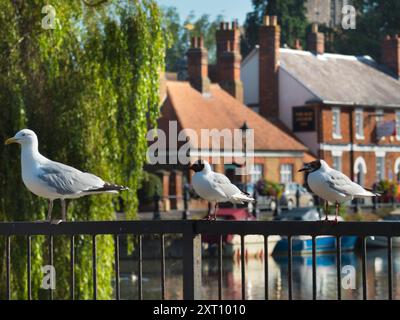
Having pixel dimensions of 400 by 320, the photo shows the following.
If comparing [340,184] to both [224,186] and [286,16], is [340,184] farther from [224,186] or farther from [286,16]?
[286,16]

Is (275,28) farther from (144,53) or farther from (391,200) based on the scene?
(144,53)

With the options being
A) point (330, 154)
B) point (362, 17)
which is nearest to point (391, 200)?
point (330, 154)

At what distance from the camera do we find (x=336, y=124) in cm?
6369

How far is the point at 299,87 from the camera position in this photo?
63312 mm

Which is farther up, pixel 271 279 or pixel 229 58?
pixel 229 58

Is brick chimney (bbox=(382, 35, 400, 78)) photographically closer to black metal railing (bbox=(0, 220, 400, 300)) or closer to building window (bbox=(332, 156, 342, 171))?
building window (bbox=(332, 156, 342, 171))

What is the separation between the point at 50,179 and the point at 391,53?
60083 mm

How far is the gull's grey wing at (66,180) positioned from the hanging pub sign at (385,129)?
57827 millimetres

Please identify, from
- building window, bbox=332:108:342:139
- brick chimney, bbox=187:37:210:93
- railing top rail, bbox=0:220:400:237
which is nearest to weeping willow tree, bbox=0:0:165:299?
railing top rail, bbox=0:220:400:237

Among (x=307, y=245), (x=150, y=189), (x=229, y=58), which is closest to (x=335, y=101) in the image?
(x=229, y=58)

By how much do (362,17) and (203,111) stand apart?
63.2 ft

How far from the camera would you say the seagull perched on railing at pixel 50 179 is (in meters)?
7.42

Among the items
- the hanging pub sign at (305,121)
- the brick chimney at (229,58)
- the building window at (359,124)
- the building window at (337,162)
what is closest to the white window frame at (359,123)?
the building window at (359,124)
